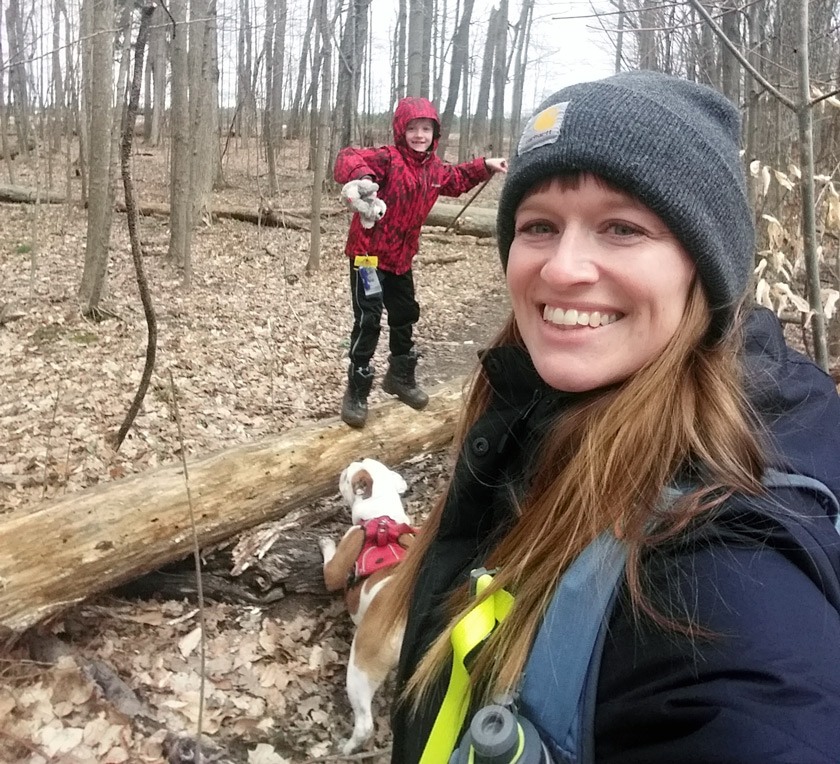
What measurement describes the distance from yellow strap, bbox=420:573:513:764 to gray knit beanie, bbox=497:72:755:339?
2.18ft

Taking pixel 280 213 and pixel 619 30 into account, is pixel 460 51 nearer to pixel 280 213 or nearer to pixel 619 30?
pixel 280 213

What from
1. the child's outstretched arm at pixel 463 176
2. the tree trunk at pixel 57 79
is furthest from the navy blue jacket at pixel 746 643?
the tree trunk at pixel 57 79

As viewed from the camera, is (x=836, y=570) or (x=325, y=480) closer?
(x=836, y=570)

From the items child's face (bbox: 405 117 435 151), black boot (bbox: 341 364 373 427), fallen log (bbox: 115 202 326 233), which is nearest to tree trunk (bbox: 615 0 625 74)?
child's face (bbox: 405 117 435 151)

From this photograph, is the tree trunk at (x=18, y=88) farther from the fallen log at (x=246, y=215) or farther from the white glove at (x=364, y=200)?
the white glove at (x=364, y=200)

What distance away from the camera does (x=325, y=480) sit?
4.12m

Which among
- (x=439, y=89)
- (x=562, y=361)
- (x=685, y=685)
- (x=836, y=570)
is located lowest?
(x=685, y=685)

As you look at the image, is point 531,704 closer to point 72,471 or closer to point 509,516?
point 509,516

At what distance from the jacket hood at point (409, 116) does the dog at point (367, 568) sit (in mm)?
2277

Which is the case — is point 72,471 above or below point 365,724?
above

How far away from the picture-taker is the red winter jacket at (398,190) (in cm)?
453

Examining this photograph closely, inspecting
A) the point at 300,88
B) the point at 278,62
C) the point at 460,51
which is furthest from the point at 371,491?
the point at 300,88

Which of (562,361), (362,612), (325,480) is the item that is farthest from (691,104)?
(325,480)

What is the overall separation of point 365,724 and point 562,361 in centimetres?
235
